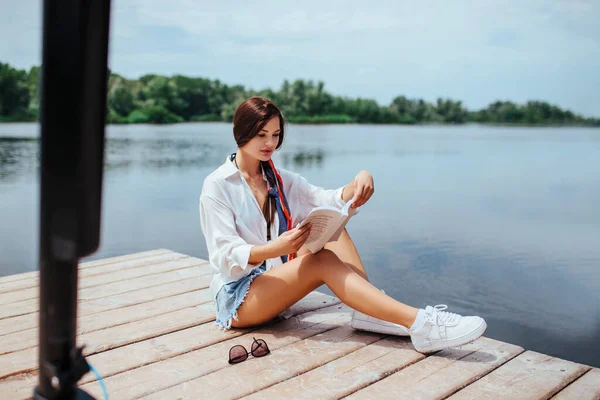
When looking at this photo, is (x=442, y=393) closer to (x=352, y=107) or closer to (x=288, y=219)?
(x=288, y=219)

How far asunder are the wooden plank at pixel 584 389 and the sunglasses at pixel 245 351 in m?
1.13

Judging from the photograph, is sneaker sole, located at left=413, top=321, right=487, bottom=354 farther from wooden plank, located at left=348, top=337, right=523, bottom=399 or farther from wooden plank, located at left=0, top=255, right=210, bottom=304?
wooden plank, located at left=0, top=255, right=210, bottom=304

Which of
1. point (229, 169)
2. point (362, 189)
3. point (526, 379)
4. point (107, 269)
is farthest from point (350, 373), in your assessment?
point (107, 269)

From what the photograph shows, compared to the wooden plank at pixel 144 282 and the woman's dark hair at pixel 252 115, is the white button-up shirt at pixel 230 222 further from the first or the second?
the wooden plank at pixel 144 282

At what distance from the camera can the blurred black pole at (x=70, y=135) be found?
0.90m

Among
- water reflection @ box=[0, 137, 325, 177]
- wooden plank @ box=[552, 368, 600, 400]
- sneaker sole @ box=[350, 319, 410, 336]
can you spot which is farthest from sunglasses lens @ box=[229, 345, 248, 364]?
water reflection @ box=[0, 137, 325, 177]

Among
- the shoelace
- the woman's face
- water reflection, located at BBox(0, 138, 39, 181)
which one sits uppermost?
the woman's face

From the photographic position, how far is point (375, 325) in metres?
2.77

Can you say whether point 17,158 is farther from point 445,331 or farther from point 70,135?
point 70,135

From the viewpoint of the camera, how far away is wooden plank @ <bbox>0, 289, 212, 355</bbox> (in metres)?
2.71

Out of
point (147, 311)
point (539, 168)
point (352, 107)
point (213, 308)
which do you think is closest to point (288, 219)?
point (213, 308)

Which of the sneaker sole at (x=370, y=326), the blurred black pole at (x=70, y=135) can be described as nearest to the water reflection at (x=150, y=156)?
the sneaker sole at (x=370, y=326)

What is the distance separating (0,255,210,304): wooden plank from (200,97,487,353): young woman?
44.0 inches

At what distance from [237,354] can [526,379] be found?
1.14 metres
